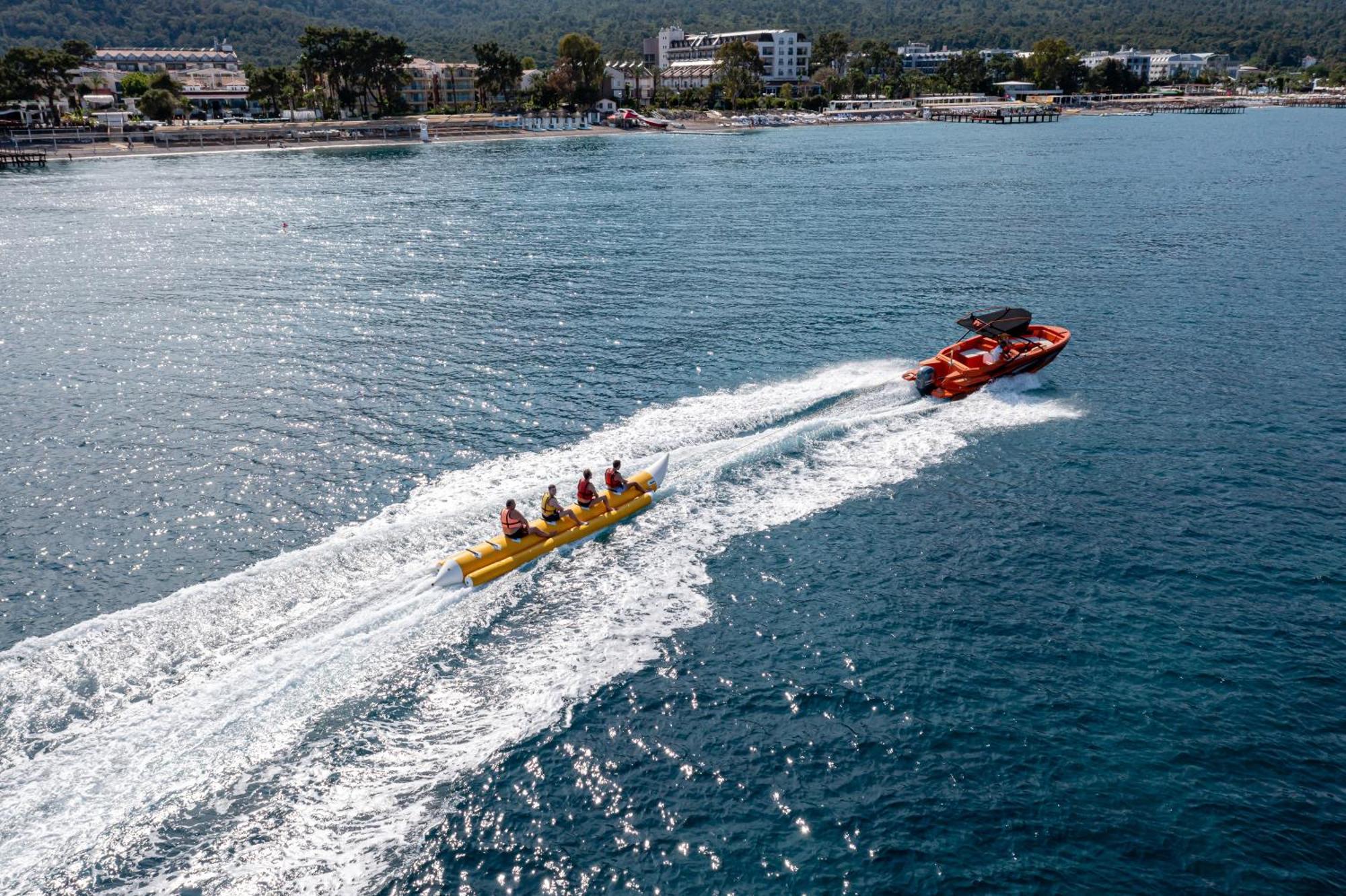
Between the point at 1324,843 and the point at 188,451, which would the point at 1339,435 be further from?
the point at 188,451

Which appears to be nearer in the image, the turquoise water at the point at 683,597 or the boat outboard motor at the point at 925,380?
the turquoise water at the point at 683,597

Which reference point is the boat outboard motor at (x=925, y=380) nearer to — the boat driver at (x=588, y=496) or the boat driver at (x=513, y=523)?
the boat driver at (x=588, y=496)

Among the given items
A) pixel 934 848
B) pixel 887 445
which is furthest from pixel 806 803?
pixel 887 445

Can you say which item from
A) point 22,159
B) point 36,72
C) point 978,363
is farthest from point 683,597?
point 36,72

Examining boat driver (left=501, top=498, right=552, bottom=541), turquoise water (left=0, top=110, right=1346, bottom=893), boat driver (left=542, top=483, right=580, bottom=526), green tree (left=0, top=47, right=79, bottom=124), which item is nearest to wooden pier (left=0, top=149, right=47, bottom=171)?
green tree (left=0, top=47, right=79, bottom=124)

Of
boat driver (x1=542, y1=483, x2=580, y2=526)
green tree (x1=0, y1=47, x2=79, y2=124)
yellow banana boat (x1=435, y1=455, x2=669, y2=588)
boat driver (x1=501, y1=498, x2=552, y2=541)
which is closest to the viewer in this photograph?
yellow banana boat (x1=435, y1=455, x2=669, y2=588)

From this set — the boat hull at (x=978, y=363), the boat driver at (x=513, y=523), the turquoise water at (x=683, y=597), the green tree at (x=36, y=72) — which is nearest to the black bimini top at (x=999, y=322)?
the boat hull at (x=978, y=363)

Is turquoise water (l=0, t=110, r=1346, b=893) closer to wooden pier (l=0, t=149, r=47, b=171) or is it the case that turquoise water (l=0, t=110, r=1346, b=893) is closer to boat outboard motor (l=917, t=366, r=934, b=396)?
boat outboard motor (l=917, t=366, r=934, b=396)
